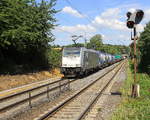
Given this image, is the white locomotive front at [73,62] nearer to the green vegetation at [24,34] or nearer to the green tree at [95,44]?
the green vegetation at [24,34]

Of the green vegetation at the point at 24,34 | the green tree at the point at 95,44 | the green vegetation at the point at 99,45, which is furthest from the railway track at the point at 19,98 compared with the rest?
the green tree at the point at 95,44

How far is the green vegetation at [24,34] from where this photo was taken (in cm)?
2434

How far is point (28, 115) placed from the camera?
11391 millimetres

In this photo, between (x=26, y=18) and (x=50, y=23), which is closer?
(x=26, y=18)

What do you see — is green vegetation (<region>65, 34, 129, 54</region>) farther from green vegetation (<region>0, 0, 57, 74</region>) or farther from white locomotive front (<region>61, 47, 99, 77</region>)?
white locomotive front (<region>61, 47, 99, 77</region>)

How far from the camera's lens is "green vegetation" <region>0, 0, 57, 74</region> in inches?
958

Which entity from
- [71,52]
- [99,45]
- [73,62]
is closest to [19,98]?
[73,62]

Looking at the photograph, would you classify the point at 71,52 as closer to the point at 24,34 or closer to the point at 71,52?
the point at 71,52

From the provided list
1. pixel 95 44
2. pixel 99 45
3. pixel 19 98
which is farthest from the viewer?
pixel 99 45

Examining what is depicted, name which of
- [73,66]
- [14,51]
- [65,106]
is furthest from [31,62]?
[65,106]

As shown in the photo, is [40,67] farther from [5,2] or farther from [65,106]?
[65,106]

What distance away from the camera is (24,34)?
25.7 m

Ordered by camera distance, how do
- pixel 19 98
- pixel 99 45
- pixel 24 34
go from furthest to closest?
pixel 99 45 → pixel 24 34 → pixel 19 98

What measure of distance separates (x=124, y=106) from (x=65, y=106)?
2.71 metres
